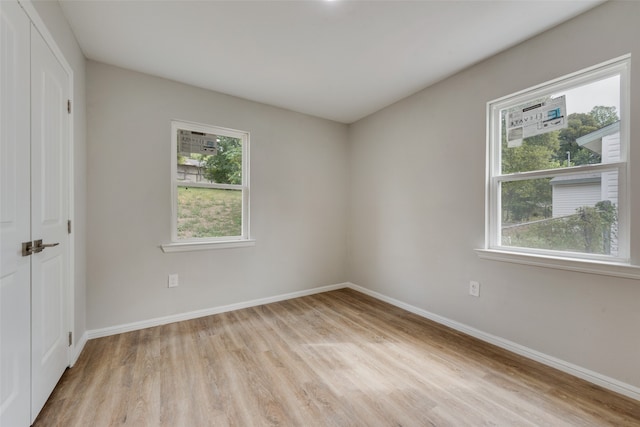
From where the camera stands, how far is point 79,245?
2094mm

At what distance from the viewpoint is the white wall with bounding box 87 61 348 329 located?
2363mm

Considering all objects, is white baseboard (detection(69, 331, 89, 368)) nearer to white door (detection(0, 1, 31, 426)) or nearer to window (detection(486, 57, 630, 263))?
white door (detection(0, 1, 31, 426))

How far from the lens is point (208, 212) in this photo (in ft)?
9.59

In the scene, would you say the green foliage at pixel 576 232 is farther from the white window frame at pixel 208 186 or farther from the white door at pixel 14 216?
the white door at pixel 14 216

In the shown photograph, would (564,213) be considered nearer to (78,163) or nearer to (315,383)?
(315,383)


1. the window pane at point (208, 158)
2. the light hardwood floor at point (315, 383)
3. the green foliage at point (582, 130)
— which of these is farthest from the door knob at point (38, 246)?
the green foliage at point (582, 130)

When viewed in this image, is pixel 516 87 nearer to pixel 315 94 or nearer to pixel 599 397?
pixel 315 94

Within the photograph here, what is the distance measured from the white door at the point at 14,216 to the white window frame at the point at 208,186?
1333 millimetres

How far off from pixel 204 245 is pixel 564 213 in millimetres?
3190

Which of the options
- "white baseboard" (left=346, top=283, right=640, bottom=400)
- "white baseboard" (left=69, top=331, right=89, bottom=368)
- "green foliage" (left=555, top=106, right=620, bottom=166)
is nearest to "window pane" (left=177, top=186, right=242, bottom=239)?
"white baseboard" (left=69, top=331, right=89, bottom=368)

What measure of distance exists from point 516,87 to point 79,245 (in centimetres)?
374

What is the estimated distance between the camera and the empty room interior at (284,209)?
150cm

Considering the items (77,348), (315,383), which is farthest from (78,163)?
(315,383)

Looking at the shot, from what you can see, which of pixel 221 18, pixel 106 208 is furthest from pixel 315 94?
pixel 106 208
